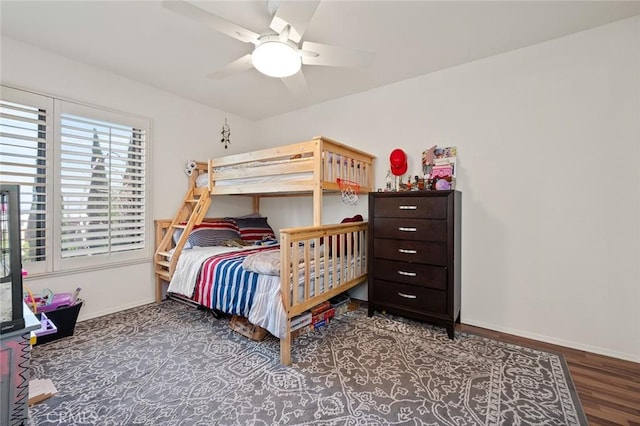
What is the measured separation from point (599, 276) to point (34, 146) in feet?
15.7

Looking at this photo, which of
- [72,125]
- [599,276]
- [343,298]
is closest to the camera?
[599,276]

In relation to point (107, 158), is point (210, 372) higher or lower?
lower

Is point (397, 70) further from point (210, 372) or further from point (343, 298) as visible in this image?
point (210, 372)

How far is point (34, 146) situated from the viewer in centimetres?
241

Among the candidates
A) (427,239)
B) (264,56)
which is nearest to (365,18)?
(264,56)

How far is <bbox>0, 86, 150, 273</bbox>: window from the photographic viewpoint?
2.35 meters

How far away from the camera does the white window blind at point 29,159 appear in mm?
2270

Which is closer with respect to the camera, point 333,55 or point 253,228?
point 333,55

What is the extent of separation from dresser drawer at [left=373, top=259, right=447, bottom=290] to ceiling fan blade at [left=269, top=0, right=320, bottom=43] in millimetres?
2008

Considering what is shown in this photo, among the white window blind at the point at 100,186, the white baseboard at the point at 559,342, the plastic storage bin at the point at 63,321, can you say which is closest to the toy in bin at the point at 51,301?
the plastic storage bin at the point at 63,321

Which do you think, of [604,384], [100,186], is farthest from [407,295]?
[100,186]

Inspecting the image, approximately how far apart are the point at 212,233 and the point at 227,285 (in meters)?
1.14

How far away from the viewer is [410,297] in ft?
8.26

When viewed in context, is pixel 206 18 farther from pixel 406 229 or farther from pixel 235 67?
pixel 406 229
